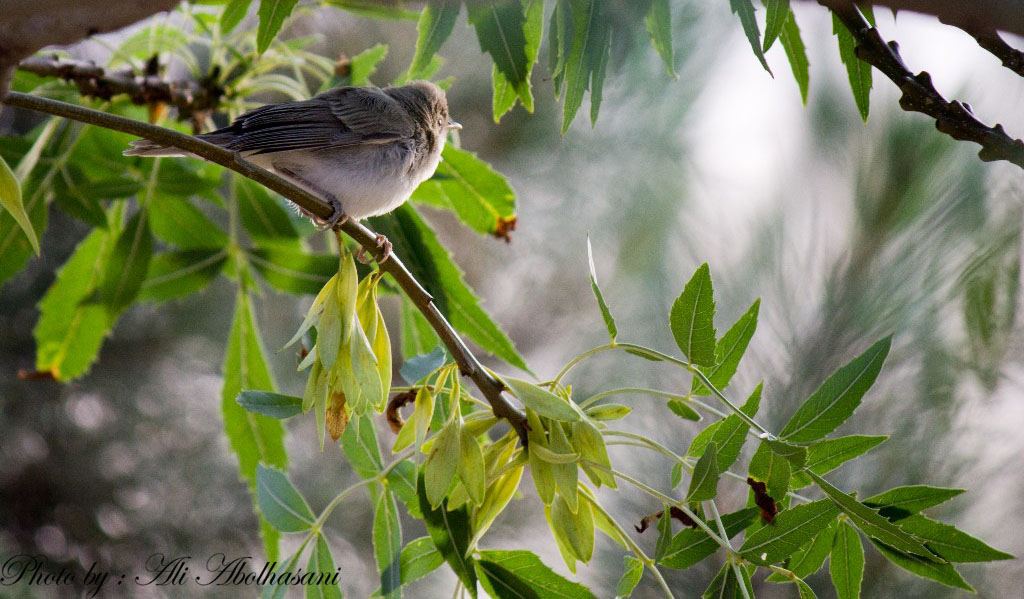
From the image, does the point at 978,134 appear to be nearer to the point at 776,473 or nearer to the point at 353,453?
the point at 776,473

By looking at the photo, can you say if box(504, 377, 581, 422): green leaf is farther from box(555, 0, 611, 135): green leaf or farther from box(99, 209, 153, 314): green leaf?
box(99, 209, 153, 314): green leaf

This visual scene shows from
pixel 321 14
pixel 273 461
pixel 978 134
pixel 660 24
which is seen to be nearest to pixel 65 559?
pixel 273 461

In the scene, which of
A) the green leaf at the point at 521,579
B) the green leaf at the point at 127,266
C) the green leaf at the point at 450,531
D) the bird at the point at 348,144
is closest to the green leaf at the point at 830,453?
the green leaf at the point at 521,579

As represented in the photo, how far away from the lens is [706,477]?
1.19 meters

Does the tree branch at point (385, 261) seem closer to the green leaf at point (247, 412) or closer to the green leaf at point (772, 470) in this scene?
the green leaf at point (772, 470)

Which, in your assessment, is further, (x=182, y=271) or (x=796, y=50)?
(x=182, y=271)

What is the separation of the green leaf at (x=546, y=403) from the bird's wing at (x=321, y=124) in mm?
1108

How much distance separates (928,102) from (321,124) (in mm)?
1427

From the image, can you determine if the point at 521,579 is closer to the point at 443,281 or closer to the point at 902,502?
the point at 902,502

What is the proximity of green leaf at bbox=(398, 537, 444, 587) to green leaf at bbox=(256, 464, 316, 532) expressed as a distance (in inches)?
7.5

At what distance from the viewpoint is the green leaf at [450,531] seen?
4.71ft

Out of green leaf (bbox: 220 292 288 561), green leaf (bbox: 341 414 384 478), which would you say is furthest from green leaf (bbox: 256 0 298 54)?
green leaf (bbox: 220 292 288 561)

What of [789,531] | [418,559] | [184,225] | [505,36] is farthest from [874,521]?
[184,225]

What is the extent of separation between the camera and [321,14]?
4348 mm
